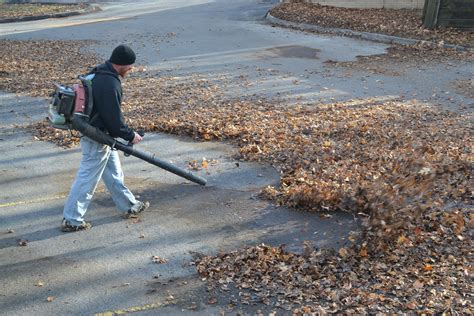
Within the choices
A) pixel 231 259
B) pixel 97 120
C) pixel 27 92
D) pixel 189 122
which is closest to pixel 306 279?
pixel 231 259

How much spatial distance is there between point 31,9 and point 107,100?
83.1ft

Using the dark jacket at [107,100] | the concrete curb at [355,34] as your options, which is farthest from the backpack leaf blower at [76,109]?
the concrete curb at [355,34]

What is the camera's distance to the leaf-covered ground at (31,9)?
2595 centimetres

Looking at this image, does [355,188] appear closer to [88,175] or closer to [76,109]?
[88,175]

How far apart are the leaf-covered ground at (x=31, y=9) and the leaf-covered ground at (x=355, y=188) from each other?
17.0 meters

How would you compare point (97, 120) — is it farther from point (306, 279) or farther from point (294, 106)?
point (294, 106)

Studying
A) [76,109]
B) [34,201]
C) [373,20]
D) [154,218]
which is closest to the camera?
Result: [76,109]

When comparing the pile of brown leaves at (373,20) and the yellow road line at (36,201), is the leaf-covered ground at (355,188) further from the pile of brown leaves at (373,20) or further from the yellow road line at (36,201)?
the pile of brown leaves at (373,20)

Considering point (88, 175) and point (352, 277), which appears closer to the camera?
point (352, 277)

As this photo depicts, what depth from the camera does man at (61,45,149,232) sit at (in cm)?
544

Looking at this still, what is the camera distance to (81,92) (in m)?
5.39

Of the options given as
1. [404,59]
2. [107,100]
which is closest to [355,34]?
[404,59]

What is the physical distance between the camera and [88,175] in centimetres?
572

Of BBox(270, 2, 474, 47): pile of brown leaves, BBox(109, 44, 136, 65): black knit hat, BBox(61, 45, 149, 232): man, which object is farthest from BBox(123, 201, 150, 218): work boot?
BBox(270, 2, 474, 47): pile of brown leaves
